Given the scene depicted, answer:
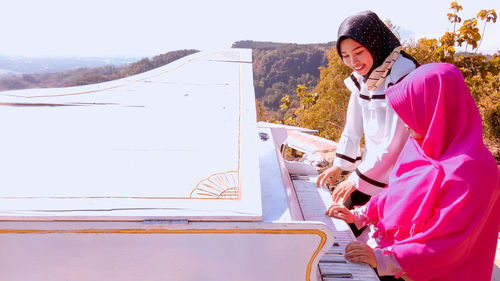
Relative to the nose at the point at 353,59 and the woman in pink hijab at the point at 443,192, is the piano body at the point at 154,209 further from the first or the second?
the nose at the point at 353,59

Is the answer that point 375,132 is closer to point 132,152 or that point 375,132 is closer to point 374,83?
point 374,83

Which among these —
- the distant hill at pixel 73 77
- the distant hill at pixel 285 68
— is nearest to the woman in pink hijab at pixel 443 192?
the distant hill at pixel 73 77

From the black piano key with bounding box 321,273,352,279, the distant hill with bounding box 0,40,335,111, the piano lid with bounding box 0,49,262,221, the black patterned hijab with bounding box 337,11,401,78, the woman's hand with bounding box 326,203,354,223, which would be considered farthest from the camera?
the distant hill with bounding box 0,40,335,111

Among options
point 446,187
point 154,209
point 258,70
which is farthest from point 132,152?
point 258,70

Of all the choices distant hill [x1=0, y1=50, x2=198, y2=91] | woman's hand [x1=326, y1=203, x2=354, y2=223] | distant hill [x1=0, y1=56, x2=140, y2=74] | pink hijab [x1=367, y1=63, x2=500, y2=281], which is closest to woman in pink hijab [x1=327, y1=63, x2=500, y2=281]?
pink hijab [x1=367, y1=63, x2=500, y2=281]

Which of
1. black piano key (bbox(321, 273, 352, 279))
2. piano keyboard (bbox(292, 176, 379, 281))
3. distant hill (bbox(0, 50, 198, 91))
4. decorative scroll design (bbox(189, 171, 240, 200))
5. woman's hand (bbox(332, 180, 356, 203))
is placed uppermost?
distant hill (bbox(0, 50, 198, 91))

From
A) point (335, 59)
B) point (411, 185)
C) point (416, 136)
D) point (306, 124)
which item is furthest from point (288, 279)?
point (306, 124)

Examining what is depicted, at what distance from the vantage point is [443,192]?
1.40 meters

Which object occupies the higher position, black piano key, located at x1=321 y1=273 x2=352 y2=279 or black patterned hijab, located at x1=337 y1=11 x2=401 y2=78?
black patterned hijab, located at x1=337 y1=11 x2=401 y2=78

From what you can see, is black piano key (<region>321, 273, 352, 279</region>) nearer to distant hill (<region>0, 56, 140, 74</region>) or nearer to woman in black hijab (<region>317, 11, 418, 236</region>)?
woman in black hijab (<region>317, 11, 418, 236</region>)

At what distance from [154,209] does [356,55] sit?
1.36 meters

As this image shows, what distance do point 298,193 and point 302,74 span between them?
162 feet

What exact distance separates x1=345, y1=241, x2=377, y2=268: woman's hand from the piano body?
7 centimetres

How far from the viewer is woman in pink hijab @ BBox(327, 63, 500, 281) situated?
4.40ft
